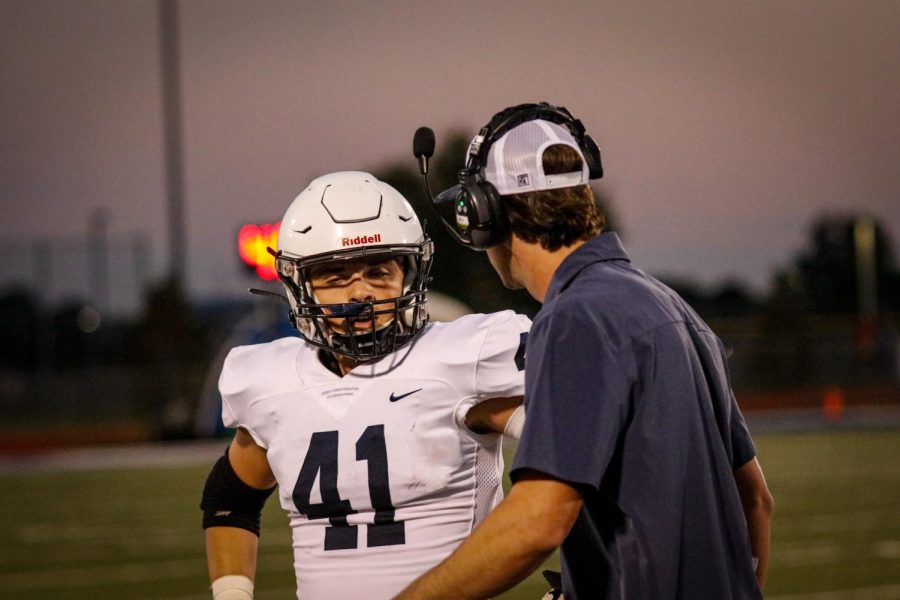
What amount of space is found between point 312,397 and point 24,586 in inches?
222

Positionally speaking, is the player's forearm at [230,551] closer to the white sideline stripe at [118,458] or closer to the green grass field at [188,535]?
the green grass field at [188,535]

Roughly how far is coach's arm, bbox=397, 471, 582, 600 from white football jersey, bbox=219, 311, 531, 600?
0.63 m

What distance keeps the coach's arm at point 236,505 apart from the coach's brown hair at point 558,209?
105 cm

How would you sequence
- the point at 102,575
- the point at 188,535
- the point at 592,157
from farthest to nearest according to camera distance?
the point at 188,535 → the point at 102,575 → the point at 592,157

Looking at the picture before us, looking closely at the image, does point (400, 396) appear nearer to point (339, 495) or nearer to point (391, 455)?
point (391, 455)

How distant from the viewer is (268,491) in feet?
10.5

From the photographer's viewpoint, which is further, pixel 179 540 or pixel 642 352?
pixel 179 540

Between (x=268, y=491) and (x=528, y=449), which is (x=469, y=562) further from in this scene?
(x=268, y=491)

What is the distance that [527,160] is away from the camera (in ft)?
7.68

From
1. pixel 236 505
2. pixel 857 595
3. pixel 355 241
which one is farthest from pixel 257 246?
pixel 355 241

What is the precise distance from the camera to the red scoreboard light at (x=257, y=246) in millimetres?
17406

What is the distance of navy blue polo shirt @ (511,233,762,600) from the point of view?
2059mm

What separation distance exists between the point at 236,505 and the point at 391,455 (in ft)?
1.82

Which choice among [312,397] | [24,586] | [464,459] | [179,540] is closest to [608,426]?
[464,459]
